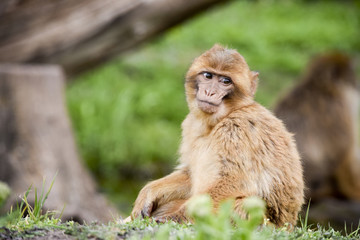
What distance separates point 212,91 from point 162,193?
2.87 ft

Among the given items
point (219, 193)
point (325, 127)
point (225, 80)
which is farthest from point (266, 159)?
point (325, 127)

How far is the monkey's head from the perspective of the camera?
14.8 ft

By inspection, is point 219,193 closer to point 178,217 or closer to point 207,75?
point 178,217

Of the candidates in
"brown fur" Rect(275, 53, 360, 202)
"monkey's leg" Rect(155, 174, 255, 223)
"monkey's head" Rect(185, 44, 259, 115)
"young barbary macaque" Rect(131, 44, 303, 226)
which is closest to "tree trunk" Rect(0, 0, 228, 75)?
"brown fur" Rect(275, 53, 360, 202)

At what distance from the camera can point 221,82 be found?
14.9 ft

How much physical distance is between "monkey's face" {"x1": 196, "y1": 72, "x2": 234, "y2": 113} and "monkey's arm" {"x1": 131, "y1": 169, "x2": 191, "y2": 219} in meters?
0.65

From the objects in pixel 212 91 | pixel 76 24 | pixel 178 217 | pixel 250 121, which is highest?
pixel 76 24

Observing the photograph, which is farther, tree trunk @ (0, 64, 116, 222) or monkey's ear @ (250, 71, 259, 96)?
tree trunk @ (0, 64, 116, 222)

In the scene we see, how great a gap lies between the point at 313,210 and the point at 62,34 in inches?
176

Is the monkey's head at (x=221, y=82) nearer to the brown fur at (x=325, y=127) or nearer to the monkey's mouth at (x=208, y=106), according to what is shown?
the monkey's mouth at (x=208, y=106)

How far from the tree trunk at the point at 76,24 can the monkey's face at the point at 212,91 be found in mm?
3710

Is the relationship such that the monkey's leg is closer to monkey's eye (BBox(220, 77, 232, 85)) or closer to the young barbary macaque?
the young barbary macaque

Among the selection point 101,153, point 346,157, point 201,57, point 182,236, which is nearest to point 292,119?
point 346,157

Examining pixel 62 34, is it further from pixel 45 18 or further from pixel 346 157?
pixel 346 157
